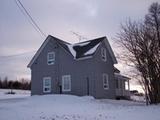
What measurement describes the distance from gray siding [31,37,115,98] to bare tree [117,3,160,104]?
3.75 meters

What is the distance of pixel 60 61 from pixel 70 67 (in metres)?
1.59

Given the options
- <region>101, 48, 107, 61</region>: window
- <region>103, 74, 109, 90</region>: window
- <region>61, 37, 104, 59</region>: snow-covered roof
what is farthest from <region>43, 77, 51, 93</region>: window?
<region>101, 48, 107, 61</region>: window

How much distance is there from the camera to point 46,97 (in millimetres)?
23422

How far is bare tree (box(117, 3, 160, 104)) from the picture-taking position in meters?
22.1

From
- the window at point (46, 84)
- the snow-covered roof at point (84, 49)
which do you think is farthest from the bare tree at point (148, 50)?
the window at point (46, 84)

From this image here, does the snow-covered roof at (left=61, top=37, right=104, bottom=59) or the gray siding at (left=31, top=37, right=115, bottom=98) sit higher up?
the snow-covered roof at (left=61, top=37, right=104, bottom=59)

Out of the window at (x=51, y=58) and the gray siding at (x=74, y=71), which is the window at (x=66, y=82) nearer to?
the gray siding at (x=74, y=71)

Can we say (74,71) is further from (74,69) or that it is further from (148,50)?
(148,50)

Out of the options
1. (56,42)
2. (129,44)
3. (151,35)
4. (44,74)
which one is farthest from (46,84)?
(151,35)

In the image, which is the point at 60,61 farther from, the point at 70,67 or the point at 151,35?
the point at 151,35

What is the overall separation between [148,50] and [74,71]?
7.91m

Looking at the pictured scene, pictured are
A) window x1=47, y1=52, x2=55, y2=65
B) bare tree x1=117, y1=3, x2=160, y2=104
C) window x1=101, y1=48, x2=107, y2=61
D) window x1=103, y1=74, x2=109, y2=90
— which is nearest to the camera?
bare tree x1=117, y1=3, x2=160, y2=104

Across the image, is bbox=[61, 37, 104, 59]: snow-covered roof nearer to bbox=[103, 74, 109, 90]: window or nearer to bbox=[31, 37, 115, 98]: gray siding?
bbox=[31, 37, 115, 98]: gray siding

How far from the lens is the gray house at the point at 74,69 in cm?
2527
